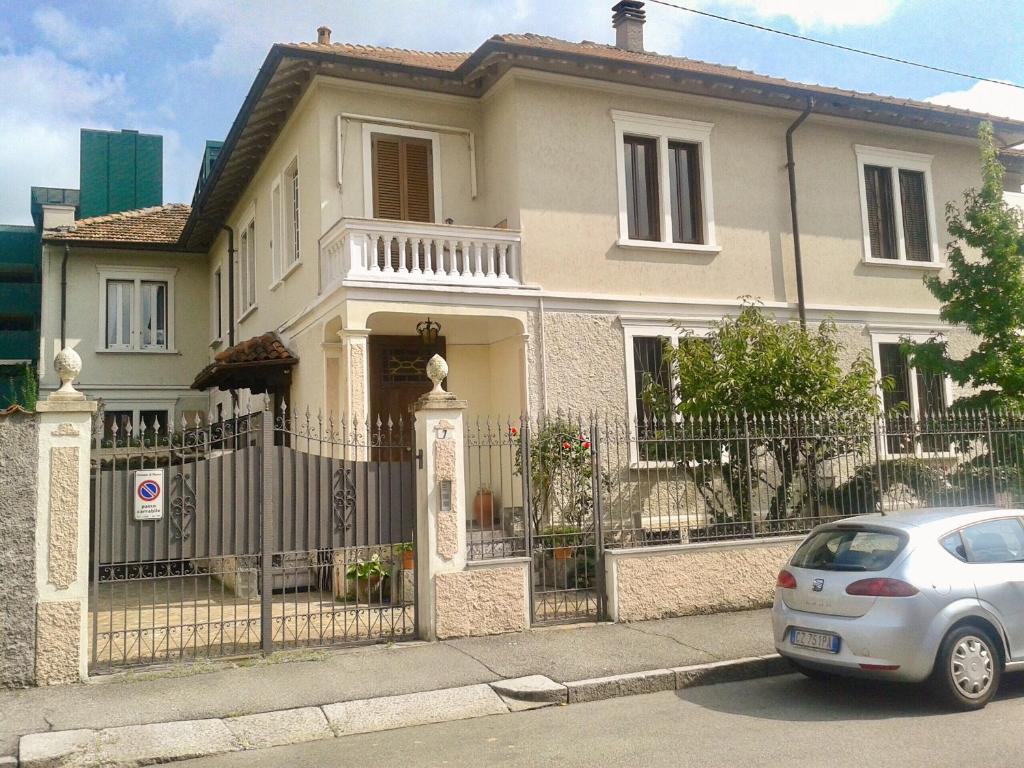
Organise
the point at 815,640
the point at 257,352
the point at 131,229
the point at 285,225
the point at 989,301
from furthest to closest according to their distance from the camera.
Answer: the point at 131,229 → the point at 285,225 → the point at 257,352 → the point at 989,301 → the point at 815,640

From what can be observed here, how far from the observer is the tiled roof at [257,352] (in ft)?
47.7

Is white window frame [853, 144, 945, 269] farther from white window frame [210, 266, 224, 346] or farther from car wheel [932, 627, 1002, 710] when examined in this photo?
white window frame [210, 266, 224, 346]

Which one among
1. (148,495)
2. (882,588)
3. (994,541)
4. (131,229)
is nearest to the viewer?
(882,588)

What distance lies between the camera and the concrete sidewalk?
6.64 metres

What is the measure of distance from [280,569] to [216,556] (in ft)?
2.05

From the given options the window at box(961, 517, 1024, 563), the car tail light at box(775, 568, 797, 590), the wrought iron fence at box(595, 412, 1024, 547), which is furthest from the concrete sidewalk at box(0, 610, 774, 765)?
the window at box(961, 517, 1024, 563)

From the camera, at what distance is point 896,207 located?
16688 mm

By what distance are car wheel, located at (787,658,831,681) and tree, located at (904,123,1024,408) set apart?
6.97 metres

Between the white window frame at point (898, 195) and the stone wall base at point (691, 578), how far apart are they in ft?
26.6

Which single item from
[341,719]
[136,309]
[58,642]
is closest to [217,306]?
[136,309]

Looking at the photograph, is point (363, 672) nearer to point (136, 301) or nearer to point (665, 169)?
point (665, 169)

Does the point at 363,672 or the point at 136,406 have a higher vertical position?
the point at 136,406

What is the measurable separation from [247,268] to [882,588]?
1536 cm

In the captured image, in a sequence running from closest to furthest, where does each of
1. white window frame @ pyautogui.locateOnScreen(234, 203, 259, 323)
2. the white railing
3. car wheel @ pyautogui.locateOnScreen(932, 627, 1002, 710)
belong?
car wheel @ pyautogui.locateOnScreen(932, 627, 1002, 710)
the white railing
white window frame @ pyautogui.locateOnScreen(234, 203, 259, 323)
